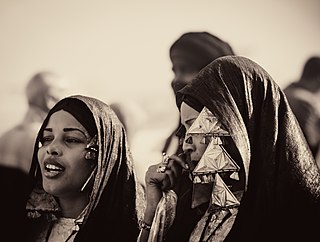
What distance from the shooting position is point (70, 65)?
9.77ft

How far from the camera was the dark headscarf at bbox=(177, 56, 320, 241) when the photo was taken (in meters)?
2.40

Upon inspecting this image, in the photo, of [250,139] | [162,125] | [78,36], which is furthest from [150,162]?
[78,36]

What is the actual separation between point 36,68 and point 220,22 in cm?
82

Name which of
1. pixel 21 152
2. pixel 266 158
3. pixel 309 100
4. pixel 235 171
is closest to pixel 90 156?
pixel 21 152

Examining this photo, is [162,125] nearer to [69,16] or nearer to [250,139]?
[250,139]

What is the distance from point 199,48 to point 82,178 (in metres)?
0.72

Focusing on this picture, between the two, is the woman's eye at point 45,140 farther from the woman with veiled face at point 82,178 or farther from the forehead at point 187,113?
the forehead at point 187,113

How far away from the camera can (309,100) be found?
281cm

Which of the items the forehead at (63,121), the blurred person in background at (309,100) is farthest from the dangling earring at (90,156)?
the blurred person in background at (309,100)

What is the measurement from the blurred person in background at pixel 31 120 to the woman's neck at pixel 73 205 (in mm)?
245

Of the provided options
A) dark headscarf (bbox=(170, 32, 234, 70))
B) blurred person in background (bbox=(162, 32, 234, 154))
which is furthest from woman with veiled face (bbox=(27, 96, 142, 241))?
dark headscarf (bbox=(170, 32, 234, 70))

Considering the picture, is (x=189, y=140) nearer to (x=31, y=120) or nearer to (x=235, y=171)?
(x=235, y=171)

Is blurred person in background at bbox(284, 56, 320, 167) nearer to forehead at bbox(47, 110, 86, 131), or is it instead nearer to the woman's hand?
the woman's hand

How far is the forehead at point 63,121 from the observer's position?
9.04 ft
